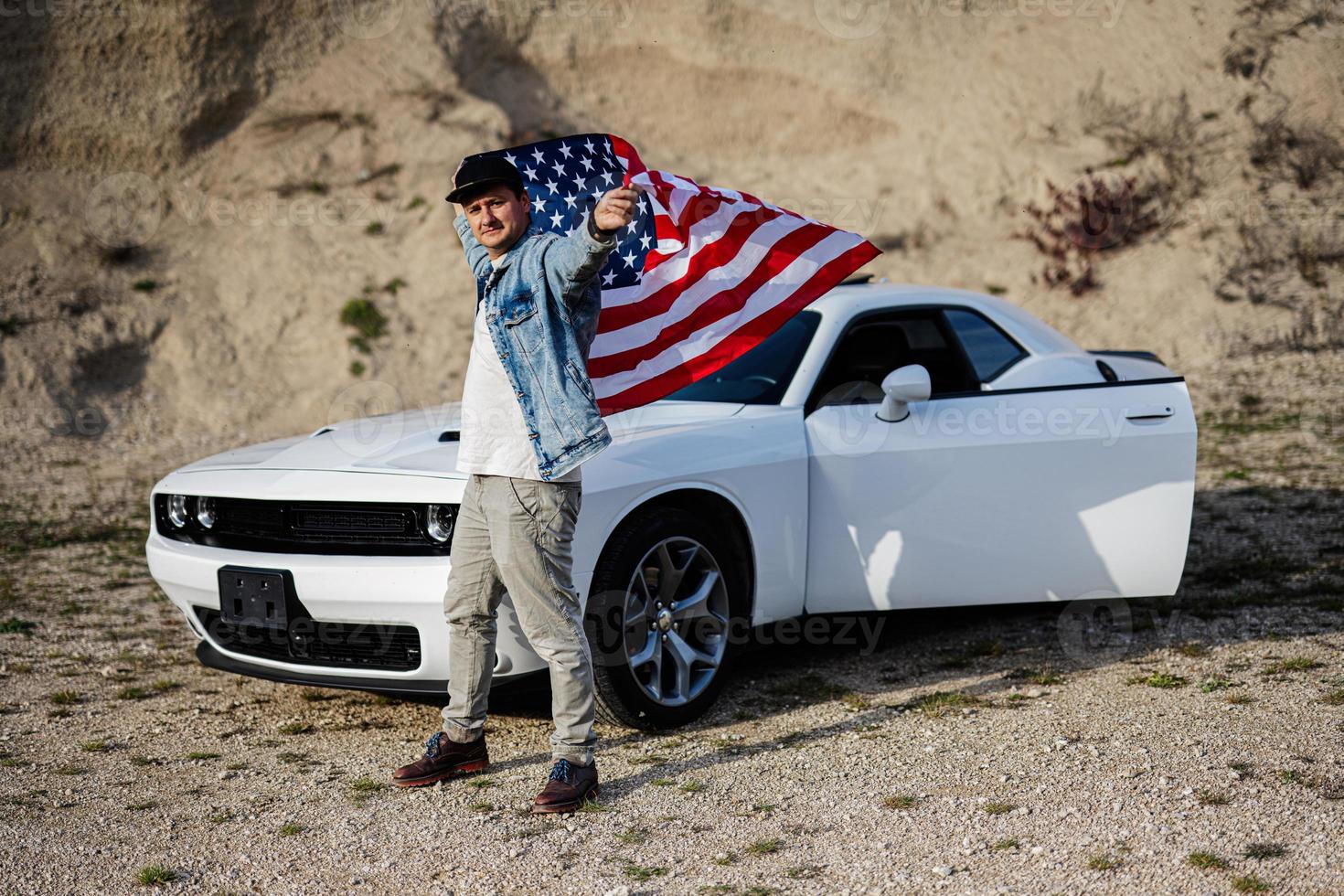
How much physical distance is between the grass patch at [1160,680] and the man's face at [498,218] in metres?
3.06

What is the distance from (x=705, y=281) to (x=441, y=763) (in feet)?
6.45

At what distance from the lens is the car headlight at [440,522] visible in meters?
4.32

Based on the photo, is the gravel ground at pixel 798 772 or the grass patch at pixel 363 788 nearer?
the gravel ground at pixel 798 772

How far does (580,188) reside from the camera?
4707mm

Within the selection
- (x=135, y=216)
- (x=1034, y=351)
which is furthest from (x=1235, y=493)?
(x=135, y=216)

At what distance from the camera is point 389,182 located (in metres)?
17.8

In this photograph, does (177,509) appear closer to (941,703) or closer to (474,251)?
(474,251)

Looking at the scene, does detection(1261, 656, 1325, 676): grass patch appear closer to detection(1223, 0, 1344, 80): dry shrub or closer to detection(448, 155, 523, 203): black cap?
detection(448, 155, 523, 203): black cap

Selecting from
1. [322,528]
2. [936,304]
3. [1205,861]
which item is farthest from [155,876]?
[936,304]

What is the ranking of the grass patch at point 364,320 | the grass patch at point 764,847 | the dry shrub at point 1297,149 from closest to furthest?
the grass patch at point 764,847
the grass patch at point 364,320
the dry shrub at point 1297,149

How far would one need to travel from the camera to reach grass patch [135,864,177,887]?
3555 mm

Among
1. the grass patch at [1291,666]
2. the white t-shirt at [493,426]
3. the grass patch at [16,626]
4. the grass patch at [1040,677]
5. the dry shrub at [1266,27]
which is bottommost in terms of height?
the grass patch at [16,626]

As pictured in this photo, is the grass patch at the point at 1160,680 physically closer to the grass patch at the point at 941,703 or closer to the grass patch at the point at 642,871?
the grass patch at the point at 941,703

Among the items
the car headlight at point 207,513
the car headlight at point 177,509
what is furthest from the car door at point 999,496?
the car headlight at point 177,509
